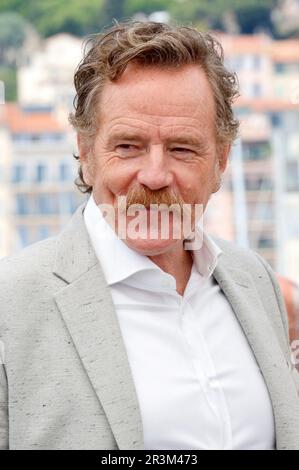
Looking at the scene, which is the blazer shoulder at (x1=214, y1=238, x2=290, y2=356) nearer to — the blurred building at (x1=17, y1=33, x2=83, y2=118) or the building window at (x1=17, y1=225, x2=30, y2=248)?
the blurred building at (x1=17, y1=33, x2=83, y2=118)

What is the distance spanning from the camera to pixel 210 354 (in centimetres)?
131

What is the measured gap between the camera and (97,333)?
123cm

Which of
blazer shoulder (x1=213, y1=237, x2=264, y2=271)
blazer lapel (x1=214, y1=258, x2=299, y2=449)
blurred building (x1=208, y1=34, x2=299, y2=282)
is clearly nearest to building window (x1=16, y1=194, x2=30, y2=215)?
blurred building (x1=208, y1=34, x2=299, y2=282)

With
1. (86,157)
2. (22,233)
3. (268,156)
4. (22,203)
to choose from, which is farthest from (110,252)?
(268,156)

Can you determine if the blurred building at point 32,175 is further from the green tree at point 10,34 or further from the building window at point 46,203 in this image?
the green tree at point 10,34

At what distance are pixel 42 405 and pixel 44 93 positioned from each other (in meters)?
19.2

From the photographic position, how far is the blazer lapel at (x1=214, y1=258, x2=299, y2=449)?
130cm

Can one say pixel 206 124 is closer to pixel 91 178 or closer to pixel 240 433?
pixel 91 178

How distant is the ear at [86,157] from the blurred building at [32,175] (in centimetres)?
1761

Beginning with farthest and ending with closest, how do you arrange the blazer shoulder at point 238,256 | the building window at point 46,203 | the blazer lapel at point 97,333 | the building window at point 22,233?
1. the building window at point 46,203
2. the building window at point 22,233
3. the blazer shoulder at point 238,256
4. the blazer lapel at point 97,333

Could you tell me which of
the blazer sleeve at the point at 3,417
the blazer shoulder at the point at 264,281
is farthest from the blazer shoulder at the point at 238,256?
the blazer sleeve at the point at 3,417

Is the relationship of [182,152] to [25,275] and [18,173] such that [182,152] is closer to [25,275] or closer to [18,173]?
[25,275]

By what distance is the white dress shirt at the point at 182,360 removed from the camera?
1.22 meters

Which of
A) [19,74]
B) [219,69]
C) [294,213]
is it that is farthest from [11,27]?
[219,69]
